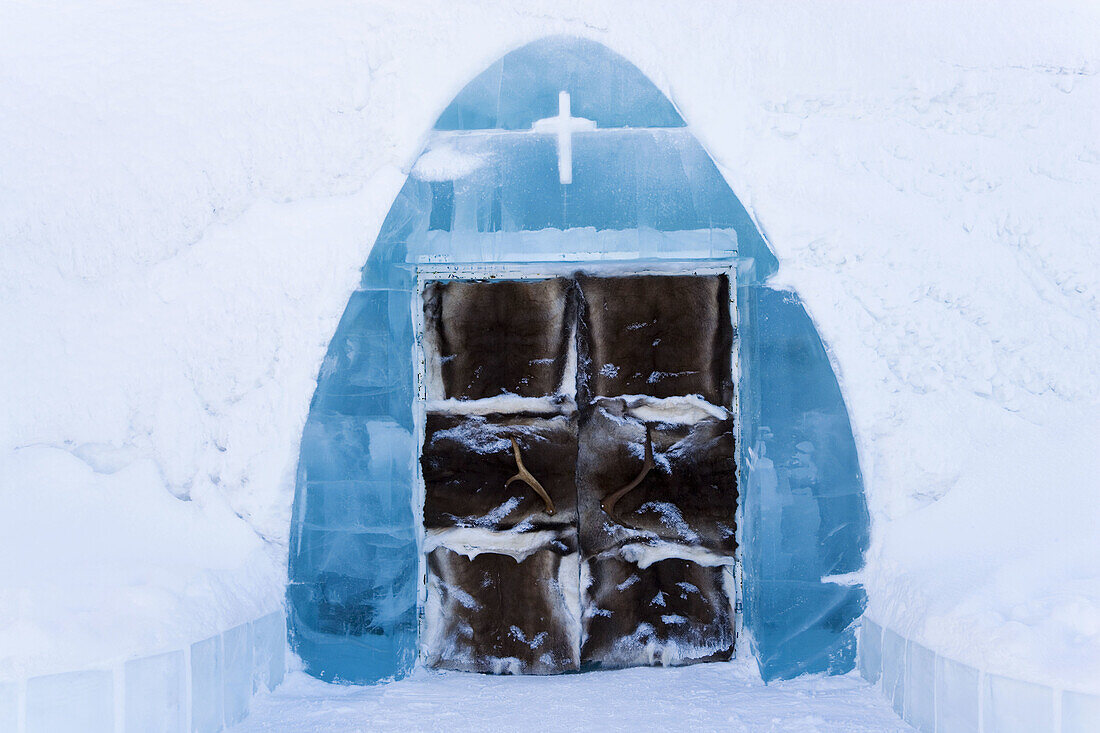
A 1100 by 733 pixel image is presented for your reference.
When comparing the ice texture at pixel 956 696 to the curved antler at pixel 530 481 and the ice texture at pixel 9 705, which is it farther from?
the ice texture at pixel 9 705

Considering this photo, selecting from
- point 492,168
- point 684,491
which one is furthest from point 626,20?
point 684,491

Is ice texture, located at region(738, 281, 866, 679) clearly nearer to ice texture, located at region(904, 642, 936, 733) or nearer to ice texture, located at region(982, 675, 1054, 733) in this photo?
ice texture, located at region(904, 642, 936, 733)

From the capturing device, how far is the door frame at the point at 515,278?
2354mm

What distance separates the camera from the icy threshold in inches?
82.4

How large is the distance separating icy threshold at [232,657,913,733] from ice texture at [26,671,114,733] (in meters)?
0.41

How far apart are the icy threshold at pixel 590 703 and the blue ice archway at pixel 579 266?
0.08 meters

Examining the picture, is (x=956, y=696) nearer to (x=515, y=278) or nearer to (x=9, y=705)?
(x=515, y=278)

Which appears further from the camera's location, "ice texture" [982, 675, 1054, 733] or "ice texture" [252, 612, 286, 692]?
"ice texture" [252, 612, 286, 692]

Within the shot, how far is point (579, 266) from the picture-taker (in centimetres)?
236

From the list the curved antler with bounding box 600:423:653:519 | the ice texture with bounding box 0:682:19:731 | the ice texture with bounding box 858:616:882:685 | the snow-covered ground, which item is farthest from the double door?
the ice texture with bounding box 0:682:19:731

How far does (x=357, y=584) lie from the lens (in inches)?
91.9

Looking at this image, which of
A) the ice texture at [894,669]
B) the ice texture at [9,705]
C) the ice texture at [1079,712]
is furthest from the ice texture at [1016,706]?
the ice texture at [9,705]

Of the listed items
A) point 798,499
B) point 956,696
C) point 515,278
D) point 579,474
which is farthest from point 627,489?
point 956,696

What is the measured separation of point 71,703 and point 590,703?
4.37ft
